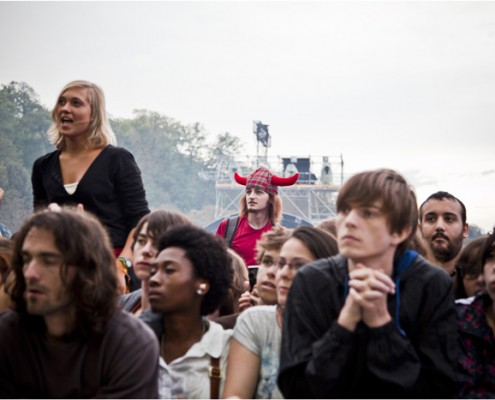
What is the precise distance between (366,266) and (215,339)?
0.91 meters

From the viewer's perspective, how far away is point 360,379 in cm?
293

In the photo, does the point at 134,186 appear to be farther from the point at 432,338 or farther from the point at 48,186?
the point at 432,338

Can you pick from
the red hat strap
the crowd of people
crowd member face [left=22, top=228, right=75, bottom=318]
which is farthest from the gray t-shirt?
the red hat strap

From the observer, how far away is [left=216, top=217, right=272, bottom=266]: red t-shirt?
247 inches

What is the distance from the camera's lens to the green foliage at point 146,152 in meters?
44.3

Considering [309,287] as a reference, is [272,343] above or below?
below

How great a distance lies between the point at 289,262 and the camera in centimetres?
369

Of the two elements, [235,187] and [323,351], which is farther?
[235,187]

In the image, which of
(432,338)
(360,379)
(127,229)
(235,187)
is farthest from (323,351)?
(235,187)

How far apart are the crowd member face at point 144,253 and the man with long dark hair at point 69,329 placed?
873 millimetres

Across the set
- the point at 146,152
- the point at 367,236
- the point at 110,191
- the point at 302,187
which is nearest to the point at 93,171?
the point at 110,191

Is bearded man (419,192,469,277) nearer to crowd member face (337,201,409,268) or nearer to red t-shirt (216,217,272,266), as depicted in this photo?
red t-shirt (216,217,272,266)

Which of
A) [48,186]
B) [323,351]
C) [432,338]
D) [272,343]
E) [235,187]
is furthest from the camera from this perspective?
[235,187]

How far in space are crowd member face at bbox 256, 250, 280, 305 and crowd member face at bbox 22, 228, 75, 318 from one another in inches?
51.8
